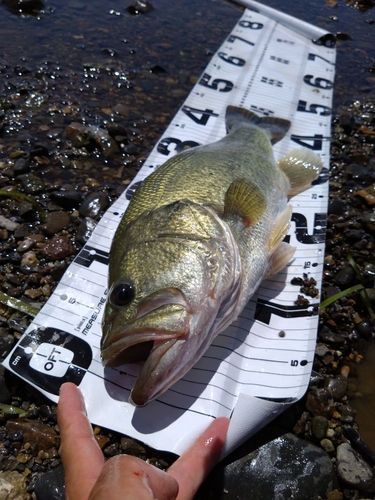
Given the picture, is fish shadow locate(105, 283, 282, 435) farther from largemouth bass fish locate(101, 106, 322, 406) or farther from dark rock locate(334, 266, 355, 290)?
dark rock locate(334, 266, 355, 290)

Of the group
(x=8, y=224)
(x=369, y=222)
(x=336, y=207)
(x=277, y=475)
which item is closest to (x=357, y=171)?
(x=336, y=207)

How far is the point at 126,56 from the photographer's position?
6141 millimetres

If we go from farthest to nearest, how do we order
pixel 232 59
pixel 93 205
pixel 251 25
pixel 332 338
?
pixel 251 25 → pixel 232 59 → pixel 93 205 → pixel 332 338

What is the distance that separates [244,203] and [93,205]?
5.34 ft

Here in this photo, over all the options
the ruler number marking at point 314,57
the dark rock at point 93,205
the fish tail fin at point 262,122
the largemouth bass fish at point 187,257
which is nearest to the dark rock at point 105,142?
the dark rock at point 93,205

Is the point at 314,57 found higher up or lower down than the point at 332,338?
higher up

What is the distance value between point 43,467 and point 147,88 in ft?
15.7

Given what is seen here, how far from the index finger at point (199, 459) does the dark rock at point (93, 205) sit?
2163mm

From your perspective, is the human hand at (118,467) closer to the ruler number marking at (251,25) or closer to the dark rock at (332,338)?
the dark rock at (332,338)

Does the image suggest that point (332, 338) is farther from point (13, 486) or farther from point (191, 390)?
point (13, 486)

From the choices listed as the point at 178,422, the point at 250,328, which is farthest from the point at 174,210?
the point at 178,422

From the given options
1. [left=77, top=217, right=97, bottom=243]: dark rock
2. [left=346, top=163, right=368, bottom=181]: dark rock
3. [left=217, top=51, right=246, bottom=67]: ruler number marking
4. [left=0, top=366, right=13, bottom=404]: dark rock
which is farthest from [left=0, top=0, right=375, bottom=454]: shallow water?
[left=0, top=366, right=13, bottom=404]: dark rock

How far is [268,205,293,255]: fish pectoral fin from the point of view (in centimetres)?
290

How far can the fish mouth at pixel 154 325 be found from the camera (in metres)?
1.95
